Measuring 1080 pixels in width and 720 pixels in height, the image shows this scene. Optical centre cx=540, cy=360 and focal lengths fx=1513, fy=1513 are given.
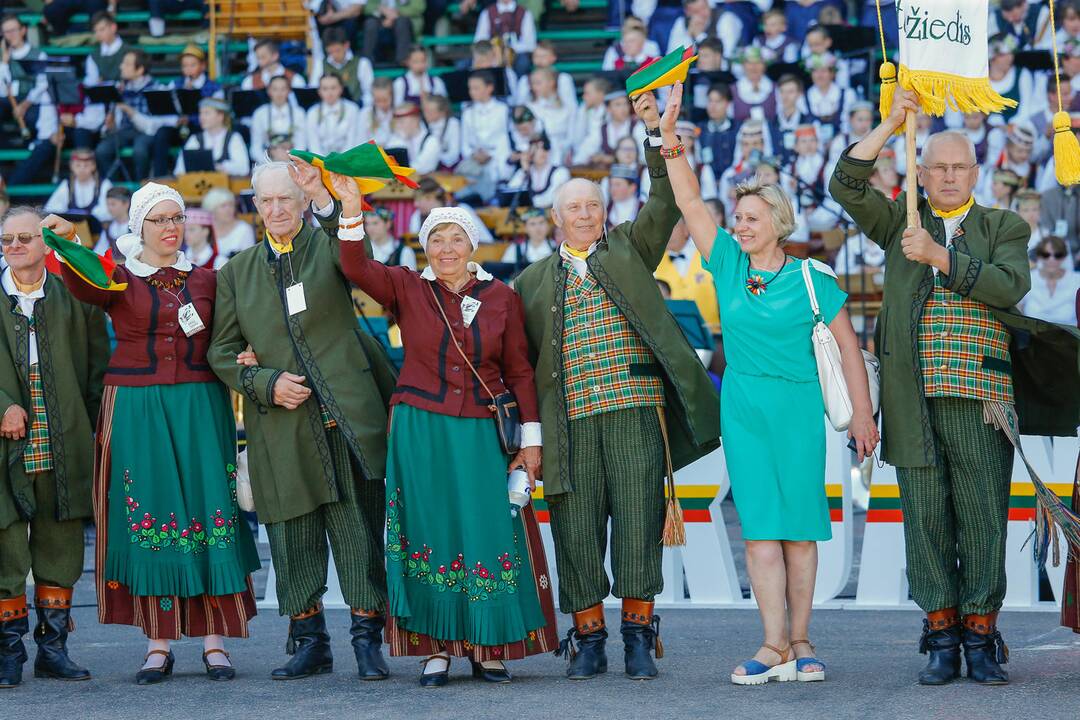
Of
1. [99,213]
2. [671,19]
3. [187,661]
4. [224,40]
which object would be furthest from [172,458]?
[224,40]

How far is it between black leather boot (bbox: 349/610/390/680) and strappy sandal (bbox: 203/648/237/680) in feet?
1.48

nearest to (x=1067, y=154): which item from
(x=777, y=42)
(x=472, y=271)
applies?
(x=472, y=271)

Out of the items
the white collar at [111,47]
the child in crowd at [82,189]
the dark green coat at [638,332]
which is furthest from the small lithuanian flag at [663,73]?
the white collar at [111,47]

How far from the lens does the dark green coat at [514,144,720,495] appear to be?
5.20 m

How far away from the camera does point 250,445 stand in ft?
17.7

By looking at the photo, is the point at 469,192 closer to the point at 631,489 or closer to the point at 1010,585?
the point at 1010,585

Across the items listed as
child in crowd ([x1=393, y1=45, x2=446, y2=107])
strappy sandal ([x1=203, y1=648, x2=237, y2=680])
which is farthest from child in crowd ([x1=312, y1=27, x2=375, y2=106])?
strappy sandal ([x1=203, y1=648, x2=237, y2=680])

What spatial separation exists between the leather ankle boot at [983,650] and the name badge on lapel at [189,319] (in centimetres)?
282

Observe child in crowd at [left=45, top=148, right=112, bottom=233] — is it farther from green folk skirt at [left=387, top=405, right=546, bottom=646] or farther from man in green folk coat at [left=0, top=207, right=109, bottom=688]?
green folk skirt at [left=387, top=405, right=546, bottom=646]

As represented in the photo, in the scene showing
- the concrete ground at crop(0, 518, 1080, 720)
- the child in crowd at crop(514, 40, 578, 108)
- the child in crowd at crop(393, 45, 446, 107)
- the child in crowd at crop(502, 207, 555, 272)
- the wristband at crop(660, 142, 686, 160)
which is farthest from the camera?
the child in crowd at crop(393, 45, 446, 107)

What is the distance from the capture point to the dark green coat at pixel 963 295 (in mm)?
4914

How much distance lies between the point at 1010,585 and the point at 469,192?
24.6ft

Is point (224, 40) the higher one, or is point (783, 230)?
point (224, 40)

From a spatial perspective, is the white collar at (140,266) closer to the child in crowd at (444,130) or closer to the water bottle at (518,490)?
the water bottle at (518,490)
